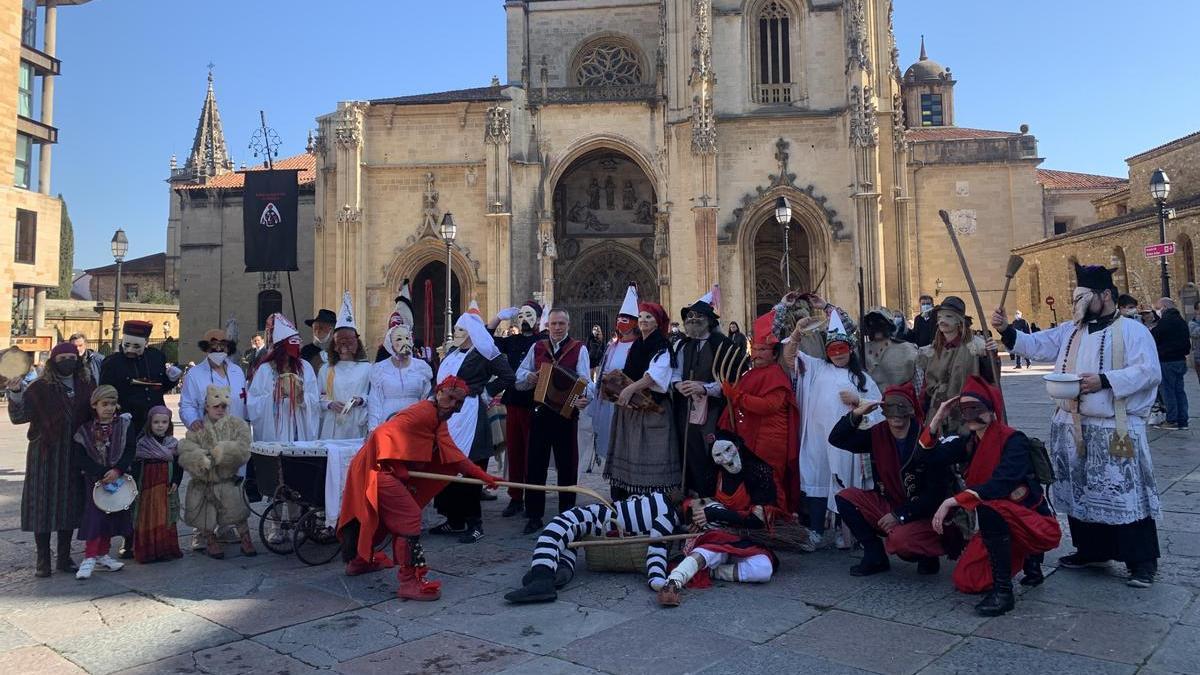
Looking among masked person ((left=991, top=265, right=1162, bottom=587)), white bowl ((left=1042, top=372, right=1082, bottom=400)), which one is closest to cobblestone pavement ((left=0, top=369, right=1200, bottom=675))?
masked person ((left=991, top=265, right=1162, bottom=587))

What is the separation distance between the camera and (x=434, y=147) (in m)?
27.0

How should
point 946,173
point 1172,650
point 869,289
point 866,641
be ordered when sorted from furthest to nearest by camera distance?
point 946,173 → point 869,289 → point 866,641 → point 1172,650

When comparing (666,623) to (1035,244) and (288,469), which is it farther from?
(1035,244)

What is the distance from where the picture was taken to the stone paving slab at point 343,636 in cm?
381

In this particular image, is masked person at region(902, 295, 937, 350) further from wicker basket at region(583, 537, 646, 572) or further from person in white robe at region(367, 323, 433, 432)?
person in white robe at region(367, 323, 433, 432)

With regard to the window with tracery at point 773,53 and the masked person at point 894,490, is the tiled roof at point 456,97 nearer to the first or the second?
the window with tracery at point 773,53

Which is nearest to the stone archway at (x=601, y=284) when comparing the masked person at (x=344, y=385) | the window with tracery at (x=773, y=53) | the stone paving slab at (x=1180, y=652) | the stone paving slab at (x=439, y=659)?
the window with tracery at (x=773, y=53)

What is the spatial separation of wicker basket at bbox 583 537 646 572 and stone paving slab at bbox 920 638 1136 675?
1.97m

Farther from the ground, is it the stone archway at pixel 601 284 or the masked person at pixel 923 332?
the stone archway at pixel 601 284

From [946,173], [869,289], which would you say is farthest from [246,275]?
[946,173]

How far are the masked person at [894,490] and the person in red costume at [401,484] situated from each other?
2.42 metres

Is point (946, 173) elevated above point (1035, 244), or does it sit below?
above

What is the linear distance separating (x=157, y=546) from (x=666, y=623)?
3974 mm

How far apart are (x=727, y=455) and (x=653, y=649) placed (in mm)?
1688
